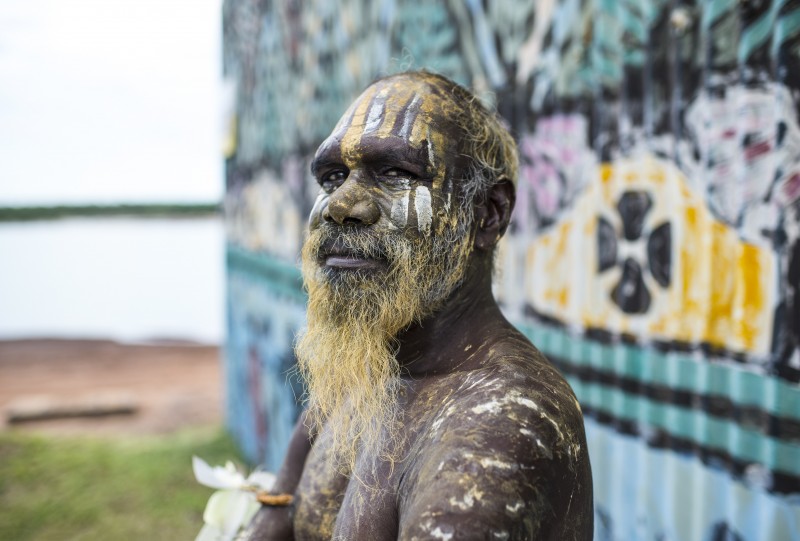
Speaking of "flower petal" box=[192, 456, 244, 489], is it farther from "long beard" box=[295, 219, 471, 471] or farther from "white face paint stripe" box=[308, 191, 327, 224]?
"white face paint stripe" box=[308, 191, 327, 224]

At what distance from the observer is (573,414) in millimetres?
1350

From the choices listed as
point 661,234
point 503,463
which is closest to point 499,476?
point 503,463

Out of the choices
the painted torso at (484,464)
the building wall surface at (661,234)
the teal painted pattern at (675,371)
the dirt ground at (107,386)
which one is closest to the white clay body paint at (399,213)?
the painted torso at (484,464)

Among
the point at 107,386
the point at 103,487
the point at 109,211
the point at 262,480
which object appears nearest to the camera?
the point at 262,480

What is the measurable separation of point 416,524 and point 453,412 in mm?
228

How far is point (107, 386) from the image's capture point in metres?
11.2

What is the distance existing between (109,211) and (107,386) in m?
13.8

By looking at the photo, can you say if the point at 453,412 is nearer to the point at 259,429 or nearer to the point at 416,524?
the point at 416,524

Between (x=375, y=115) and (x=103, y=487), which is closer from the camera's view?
(x=375, y=115)

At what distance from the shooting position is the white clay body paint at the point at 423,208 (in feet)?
4.99

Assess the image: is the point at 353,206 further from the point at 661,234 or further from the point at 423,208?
the point at 661,234

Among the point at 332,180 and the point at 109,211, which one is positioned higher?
the point at 332,180

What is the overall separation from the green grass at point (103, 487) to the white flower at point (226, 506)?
11.7 ft

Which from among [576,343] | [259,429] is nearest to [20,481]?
[259,429]
